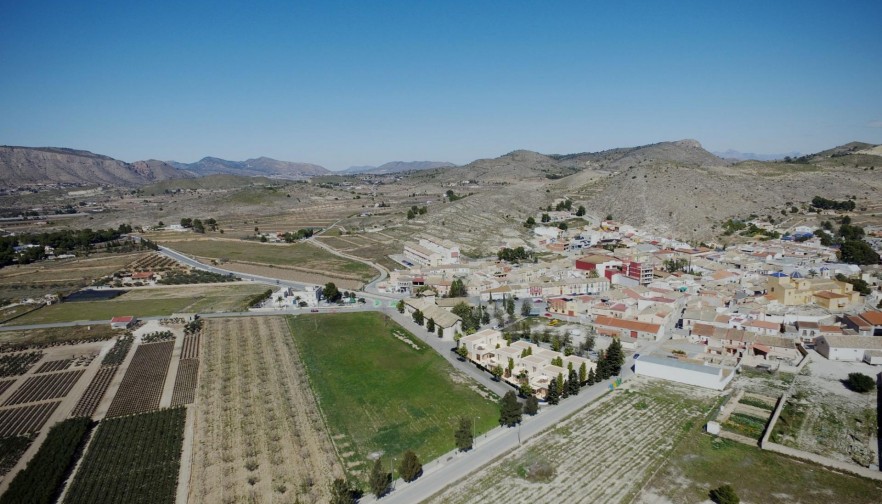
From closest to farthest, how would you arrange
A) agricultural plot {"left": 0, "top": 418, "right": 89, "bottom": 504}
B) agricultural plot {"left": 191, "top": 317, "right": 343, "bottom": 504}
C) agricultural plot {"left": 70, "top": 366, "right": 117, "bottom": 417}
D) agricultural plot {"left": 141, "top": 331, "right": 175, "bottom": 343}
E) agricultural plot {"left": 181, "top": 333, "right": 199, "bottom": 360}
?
1. agricultural plot {"left": 0, "top": 418, "right": 89, "bottom": 504}
2. agricultural plot {"left": 191, "top": 317, "right": 343, "bottom": 504}
3. agricultural plot {"left": 70, "top": 366, "right": 117, "bottom": 417}
4. agricultural plot {"left": 181, "top": 333, "right": 199, "bottom": 360}
5. agricultural plot {"left": 141, "top": 331, "right": 175, "bottom": 343}

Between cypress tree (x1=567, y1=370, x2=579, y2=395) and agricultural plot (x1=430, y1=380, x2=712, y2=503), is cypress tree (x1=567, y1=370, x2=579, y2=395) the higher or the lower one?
the higher one

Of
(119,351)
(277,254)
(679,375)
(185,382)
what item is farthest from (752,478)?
(277,254)

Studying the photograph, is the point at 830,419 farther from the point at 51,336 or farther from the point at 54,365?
the point at 51,336

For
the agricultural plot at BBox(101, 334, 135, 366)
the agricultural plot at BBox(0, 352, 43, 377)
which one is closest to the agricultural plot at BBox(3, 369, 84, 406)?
the agricultural plot at BBox(101, 334, 135, 366)

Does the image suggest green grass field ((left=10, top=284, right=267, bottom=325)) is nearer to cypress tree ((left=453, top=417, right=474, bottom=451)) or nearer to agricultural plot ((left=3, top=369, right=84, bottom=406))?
agricultural plot ((left=3, top=369, right=84, bottom=406))

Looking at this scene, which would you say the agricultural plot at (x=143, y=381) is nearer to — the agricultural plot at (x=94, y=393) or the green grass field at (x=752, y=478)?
the agricultural plot at (x=94, y=393)

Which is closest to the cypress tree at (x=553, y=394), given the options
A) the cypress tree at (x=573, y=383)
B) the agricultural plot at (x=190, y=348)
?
the cypress tree at (x=573, y=383)

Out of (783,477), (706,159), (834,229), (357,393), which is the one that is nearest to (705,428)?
(783,477)
